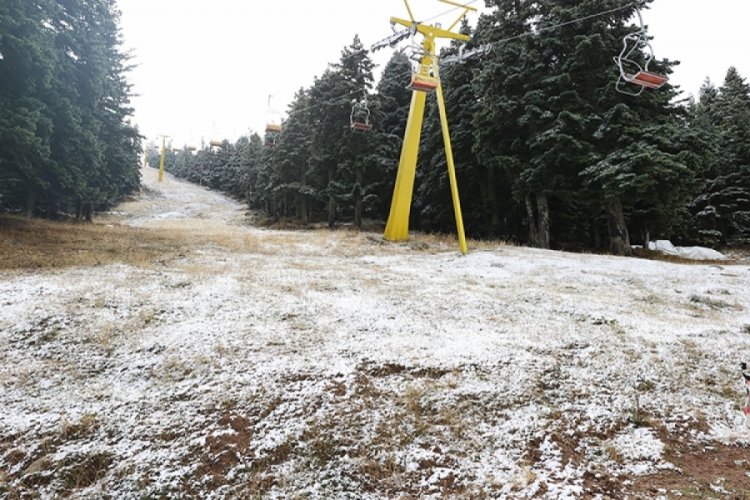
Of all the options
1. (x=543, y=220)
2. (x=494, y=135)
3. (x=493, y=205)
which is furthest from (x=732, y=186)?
(x=494, y=135)

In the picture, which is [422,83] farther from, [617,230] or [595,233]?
[595,233]

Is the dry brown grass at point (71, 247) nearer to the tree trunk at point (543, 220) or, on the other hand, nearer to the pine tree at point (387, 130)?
the pine tree at point (387, 130)

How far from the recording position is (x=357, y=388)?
15.3 feet

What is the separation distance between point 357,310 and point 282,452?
383 cm

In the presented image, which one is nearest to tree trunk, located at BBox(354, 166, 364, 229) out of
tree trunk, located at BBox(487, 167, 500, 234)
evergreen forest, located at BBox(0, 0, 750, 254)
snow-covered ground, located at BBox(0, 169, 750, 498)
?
evergreen forest, located at BBox(0, 0, 750, 254)

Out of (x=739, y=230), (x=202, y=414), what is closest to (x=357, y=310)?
(x=202, y=414)

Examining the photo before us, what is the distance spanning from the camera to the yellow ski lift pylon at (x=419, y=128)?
15.0 metres

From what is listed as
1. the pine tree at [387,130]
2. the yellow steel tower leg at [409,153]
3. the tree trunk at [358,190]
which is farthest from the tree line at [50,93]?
the pine tree at [387,130]

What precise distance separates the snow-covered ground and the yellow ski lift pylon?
777cm

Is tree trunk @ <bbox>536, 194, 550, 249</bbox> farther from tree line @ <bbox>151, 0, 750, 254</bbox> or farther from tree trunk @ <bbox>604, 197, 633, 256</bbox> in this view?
tree trunk @ <bbox>604, 197, 633, 256</bbox>

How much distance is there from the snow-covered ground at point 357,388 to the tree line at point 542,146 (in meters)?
8.72

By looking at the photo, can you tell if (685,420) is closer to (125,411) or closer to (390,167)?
(125,411)

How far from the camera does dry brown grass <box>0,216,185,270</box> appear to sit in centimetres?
1045

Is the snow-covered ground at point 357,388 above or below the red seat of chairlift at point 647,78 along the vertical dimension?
Result: below
